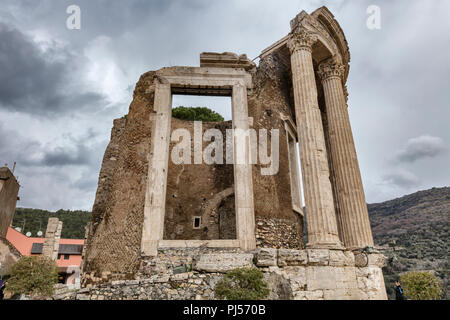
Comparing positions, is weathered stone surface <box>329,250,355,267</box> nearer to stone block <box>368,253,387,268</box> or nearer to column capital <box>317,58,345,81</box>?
stone block <box>368,253,387,268</box>

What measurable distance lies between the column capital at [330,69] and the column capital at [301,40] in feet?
5.86

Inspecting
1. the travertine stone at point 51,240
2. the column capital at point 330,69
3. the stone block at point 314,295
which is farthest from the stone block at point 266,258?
the travertine stone at point 51,240

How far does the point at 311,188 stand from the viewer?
8.72 metres

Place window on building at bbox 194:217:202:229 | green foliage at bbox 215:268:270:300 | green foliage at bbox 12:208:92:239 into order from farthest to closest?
green foliage at bbox 12:208:92:239 < window on building at bbox 194:217:202:229 < green foliage at bbox 215:268:270:300

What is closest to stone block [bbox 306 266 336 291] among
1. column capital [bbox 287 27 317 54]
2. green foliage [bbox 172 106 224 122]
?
column capital [bbox 287 27 317 54]

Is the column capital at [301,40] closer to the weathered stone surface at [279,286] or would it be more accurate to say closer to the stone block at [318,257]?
the stone block at [318,257]

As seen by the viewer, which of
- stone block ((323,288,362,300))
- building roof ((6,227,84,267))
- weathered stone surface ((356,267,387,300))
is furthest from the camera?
building roof ((6,227,84,267))

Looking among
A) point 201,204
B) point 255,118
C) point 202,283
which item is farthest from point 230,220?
point 202,283

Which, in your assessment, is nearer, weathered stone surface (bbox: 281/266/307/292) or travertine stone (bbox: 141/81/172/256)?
weathered stone surface (bbox: 281/266/307/292)

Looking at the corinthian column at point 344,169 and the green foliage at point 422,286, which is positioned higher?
the corinthian column at point 344,169

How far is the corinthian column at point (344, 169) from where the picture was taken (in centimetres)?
993

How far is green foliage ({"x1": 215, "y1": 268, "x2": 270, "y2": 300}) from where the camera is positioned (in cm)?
494

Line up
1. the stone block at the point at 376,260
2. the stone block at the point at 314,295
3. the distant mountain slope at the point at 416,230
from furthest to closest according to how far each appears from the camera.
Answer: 1. the distant mountain slope at the point at 416,230
2. the stone block at the point at 376,260
3. the stone block at the point at 314,295

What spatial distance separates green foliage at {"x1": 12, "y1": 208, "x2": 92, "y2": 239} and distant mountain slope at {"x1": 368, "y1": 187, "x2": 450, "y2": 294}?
41.5 metres
